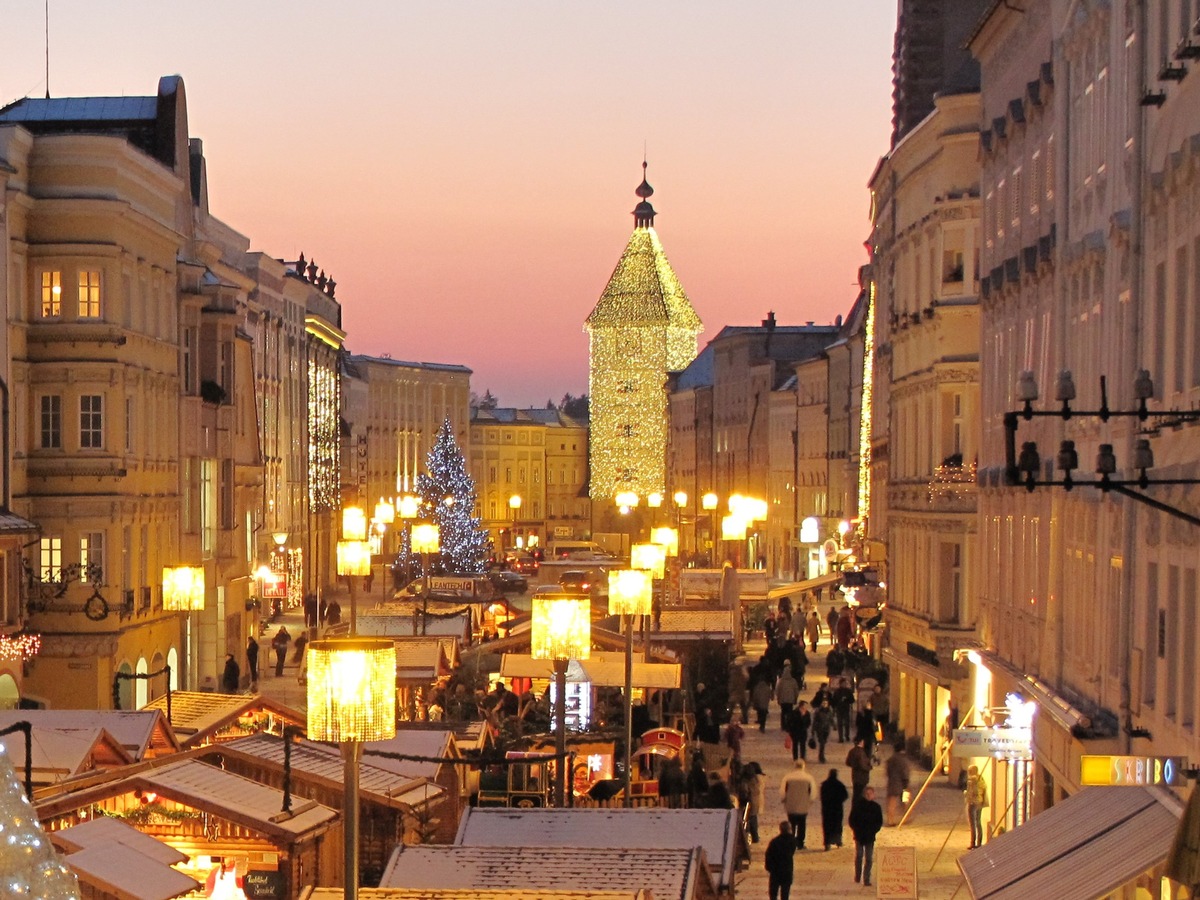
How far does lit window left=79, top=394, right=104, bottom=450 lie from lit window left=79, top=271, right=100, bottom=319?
1.55 m

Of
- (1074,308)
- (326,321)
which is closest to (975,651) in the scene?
(1074,308)

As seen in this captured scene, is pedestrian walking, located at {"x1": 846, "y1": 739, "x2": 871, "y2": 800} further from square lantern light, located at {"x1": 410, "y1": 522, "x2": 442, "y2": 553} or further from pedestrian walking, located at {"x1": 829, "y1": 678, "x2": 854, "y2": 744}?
square lantern light, located at {"x1": 410, "y1": 522, "x2": 442, "y2": 553}

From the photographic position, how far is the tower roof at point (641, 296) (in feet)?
503

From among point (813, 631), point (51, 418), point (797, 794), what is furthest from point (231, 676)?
point (797, 794)

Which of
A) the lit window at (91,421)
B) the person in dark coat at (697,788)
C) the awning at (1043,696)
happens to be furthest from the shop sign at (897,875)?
the lit window at (91,421)

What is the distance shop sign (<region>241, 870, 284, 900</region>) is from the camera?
725 inches

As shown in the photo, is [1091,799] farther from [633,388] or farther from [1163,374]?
[633,388]

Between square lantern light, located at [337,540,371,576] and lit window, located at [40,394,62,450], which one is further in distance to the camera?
lit window, located at [40,394,62,450]

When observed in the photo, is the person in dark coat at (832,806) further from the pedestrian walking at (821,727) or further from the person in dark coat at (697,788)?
the pedestrian walking at (821,727)

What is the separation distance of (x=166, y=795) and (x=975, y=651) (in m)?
15.7

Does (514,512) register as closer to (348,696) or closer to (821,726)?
(821,726)

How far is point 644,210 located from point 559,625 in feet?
465

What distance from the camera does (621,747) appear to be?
32.8 meters

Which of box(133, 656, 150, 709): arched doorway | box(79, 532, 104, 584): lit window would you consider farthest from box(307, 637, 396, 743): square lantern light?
box(133, 656, 150, 709): arched doorway
